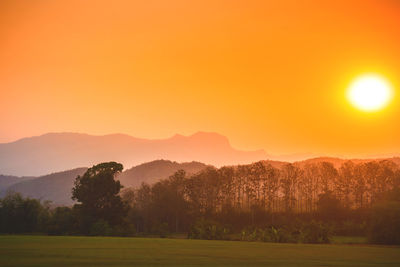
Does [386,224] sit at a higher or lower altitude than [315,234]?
higher

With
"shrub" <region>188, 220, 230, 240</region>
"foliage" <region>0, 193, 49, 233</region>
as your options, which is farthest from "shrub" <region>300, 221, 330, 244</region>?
"foliage" <region>0, 193, 49, 233</region>

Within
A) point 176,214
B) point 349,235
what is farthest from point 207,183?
point 349,235

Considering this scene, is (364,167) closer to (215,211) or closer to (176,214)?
(215,211)

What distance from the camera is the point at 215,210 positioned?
127 meters

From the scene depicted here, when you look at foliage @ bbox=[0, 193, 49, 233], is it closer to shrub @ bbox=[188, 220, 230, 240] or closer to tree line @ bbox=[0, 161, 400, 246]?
tree line @ bbox=[0, 161, 400, 246]

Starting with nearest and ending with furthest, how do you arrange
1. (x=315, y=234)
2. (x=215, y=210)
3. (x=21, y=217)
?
(x=315, y=234) < (x=21, y=217) < (x=215, y=210)

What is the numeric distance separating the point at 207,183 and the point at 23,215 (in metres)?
59.9

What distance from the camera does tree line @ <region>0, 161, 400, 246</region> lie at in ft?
264

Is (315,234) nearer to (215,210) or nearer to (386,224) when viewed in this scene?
(386,224)

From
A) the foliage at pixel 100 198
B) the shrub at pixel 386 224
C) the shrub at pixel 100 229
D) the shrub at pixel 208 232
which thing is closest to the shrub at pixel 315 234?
the shrub at pixel 386 224

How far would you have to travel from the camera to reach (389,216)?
2918 inches

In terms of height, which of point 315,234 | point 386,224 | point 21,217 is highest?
point 386,224

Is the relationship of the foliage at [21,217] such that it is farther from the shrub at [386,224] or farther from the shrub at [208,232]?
the shrub at [386,224]

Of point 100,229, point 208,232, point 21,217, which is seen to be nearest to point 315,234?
point 208,232
